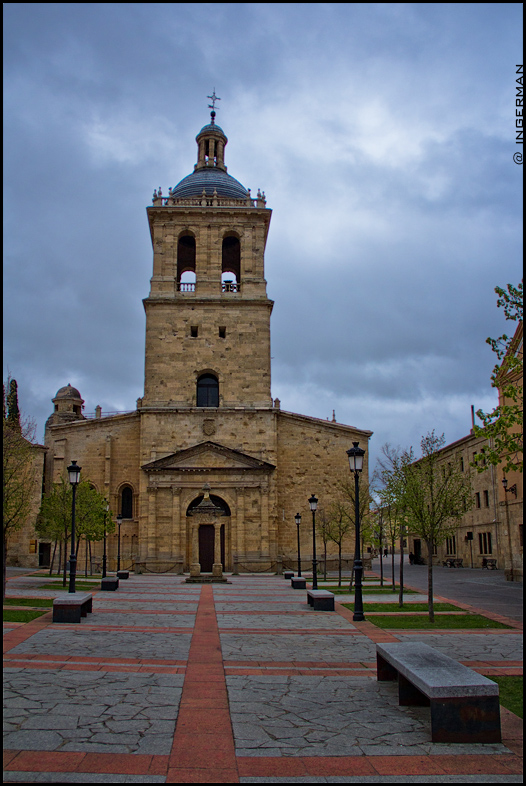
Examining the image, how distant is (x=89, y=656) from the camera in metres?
10.9

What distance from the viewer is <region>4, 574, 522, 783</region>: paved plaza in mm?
5676

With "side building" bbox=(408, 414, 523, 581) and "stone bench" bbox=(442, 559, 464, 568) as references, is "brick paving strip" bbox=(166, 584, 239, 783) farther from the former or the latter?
"stone bench" bbox=(442, 559, 464, 568)

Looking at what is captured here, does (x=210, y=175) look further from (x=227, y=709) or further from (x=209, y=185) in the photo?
(x=227, y=709)

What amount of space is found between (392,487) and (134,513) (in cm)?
2160

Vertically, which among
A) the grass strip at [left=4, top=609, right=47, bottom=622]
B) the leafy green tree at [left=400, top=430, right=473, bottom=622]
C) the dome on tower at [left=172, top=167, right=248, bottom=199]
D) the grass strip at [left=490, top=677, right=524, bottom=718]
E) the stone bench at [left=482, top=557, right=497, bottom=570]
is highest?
the dome on tower at [left=172, top=167, right=248, bottom=199]

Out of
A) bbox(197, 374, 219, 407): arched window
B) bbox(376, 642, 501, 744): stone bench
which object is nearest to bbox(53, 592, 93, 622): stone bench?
bbox(376, 642, 501, 744): stone bench

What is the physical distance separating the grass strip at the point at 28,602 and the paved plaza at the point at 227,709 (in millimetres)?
4074

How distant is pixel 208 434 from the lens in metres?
38.1

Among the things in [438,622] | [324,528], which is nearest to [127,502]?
[324,528]

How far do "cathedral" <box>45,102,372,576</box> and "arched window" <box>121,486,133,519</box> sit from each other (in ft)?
0.23

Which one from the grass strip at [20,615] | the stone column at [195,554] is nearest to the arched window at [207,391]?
the stone column at [195,554]

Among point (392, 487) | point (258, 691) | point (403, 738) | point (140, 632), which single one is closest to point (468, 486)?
point (392, 487)

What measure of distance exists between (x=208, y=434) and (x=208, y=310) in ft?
26.1

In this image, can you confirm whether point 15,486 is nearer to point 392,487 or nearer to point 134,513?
point 392,487
